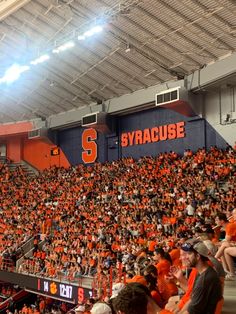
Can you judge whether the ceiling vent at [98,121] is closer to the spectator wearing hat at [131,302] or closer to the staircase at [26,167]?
the staircase at [26,167]

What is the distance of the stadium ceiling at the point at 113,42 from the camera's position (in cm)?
1744

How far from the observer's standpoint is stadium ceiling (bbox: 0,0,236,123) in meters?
17.4

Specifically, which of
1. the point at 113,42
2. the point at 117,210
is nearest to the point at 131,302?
the point at 117,210

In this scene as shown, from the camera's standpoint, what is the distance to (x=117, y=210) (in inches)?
798

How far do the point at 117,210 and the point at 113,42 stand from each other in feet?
24.2

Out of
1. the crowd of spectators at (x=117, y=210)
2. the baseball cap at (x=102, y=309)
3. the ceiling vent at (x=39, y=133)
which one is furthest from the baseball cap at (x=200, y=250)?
the ceiling vent at (x=39, y=133)

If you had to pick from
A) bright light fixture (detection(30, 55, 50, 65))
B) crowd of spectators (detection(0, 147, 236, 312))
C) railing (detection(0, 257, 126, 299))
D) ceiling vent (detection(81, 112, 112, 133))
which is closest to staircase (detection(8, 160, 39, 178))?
crowd of spectators (detection(0, 147, 236, 312))

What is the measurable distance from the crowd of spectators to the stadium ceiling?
14.0 feet

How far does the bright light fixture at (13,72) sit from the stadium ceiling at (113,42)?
40cm

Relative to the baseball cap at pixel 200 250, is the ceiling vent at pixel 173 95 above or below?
above

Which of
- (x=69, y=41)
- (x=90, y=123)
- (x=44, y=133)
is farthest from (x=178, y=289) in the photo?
(x=44, y=133)

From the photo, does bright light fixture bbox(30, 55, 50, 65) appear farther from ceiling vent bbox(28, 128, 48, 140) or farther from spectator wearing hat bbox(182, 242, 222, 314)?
spectator wearing hat bbox(182, 242, 222, 314)

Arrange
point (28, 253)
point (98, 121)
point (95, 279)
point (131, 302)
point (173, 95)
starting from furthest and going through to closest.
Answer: point (98, 121), point (173, 95), point (28, 253), point (95, 279), point (131, 302)

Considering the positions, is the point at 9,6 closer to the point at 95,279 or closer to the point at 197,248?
the point at 95,279
